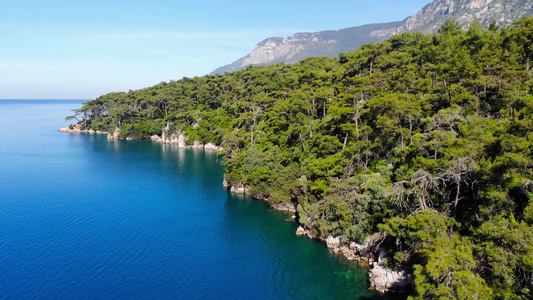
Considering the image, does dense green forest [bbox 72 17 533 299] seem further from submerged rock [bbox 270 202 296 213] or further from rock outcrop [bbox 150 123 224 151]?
rock outcrop [bbox 150 123 224 151]

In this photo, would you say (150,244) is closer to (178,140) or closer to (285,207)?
(285,207)

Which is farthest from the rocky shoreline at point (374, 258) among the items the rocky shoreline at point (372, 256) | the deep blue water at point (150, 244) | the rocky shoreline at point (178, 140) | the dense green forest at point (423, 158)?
the rocky shoreline at point (178, 140)

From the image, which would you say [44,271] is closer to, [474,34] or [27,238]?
[27,238]

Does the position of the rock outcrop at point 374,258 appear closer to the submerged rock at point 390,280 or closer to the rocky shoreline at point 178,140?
the submerged rock at point 390,280

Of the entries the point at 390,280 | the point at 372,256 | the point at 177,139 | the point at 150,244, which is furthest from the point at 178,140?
the point at 390,280

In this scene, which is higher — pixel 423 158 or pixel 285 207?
pixel 423 158

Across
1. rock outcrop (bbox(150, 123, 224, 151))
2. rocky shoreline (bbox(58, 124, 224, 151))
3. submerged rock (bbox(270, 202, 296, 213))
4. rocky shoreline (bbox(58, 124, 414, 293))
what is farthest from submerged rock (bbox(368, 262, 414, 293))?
rock outcrop (bbox(150, 123, 224, 151))
